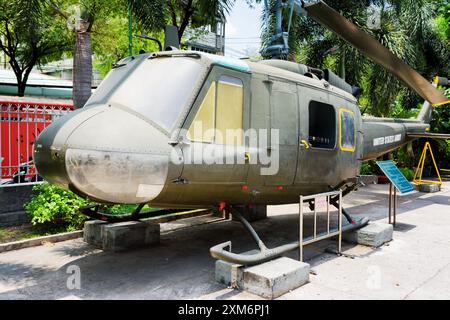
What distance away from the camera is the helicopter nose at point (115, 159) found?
3949 mm

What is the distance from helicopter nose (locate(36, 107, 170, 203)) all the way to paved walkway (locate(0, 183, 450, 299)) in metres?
1.26

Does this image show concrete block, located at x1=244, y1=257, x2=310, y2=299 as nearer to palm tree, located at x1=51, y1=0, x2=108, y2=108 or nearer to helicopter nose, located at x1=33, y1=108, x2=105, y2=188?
helicopter nose, located at x1=33, y1=108, x2=105, y2=188

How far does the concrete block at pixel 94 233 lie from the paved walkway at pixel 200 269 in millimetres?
121

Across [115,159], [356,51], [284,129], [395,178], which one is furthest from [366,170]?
[115,159]

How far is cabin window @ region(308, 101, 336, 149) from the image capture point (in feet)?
21.6

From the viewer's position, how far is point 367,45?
6.89m

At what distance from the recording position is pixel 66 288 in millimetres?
4691

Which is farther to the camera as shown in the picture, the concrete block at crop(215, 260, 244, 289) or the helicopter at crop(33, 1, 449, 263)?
the concrete block at crop(215, 260, 244, 289)

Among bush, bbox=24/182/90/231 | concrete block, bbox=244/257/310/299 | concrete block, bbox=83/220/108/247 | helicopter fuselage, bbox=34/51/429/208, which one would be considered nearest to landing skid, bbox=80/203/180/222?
concrete block, bbox=83/220/108/247

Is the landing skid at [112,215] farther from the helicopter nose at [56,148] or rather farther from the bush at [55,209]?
the helicopter nose at [56,148]

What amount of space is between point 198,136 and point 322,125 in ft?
10.7

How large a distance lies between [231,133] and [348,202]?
774 centimetres

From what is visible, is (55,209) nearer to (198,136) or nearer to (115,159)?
(115,159)
